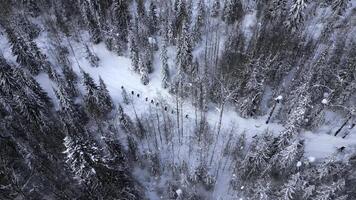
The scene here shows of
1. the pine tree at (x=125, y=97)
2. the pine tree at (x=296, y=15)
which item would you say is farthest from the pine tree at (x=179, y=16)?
the pine tree at (x=296, y=15)

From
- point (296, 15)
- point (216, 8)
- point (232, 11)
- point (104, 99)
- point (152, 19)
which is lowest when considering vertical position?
point (104, 99)

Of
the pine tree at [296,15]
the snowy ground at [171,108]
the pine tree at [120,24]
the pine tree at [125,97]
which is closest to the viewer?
the snowy ground at [171,108]

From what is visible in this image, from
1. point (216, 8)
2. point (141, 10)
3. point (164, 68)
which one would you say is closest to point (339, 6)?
point (216, 8)

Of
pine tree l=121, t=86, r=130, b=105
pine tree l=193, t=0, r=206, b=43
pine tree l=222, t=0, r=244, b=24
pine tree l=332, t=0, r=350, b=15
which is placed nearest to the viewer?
pine tree l=121, t=86, r=130, b=105

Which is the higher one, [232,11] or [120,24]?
[232,11]

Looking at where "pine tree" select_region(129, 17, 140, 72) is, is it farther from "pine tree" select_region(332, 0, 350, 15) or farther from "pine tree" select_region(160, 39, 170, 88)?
"pine tree" select_region(332, 0, 350, 15)

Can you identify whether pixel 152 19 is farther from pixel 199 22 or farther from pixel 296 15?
pixel 296 15

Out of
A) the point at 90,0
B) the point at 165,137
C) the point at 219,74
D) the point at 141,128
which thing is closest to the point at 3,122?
the point at 141,128

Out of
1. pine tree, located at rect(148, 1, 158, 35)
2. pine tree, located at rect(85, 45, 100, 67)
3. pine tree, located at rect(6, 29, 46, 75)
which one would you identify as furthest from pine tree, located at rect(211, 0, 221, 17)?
pine tree, located at rect(6, 29, 46, 75)

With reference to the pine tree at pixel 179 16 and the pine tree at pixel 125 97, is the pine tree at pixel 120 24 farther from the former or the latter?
the pine tree at pixel 125 97
